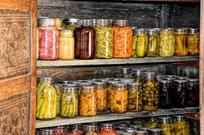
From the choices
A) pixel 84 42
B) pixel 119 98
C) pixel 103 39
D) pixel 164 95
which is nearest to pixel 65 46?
pixel 84 42

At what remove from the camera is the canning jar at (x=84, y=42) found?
7.14 feet

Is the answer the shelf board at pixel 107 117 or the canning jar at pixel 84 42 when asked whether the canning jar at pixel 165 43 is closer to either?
the shelf board at pixel 107 117

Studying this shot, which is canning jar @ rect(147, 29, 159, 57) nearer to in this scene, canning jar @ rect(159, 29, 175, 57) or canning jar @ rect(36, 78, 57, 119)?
canning jar @ rect(159, 29, 175, 57)

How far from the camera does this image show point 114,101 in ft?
7.55

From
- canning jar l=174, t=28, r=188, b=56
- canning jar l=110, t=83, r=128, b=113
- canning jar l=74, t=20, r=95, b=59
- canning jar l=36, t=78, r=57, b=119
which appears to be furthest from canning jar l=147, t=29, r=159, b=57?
canning jar l=36, t=78, r=57, b=119

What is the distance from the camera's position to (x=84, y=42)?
2184mm

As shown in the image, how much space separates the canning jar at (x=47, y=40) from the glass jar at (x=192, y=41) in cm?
91

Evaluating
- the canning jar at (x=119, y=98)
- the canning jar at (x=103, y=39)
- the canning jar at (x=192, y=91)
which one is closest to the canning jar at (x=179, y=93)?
the canning jar at (x=192, y=91)

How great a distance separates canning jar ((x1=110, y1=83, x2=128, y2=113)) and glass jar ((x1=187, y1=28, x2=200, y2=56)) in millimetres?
530

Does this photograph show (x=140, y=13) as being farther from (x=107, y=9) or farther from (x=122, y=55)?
(x=122, y=55)

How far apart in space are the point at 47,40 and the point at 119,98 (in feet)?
1.78

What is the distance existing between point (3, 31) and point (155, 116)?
4.16 feet

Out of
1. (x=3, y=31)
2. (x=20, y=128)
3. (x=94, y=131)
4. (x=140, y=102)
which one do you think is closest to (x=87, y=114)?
(x=94, y=131)

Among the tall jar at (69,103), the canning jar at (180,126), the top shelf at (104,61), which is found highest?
the top shelf at (104,61)
